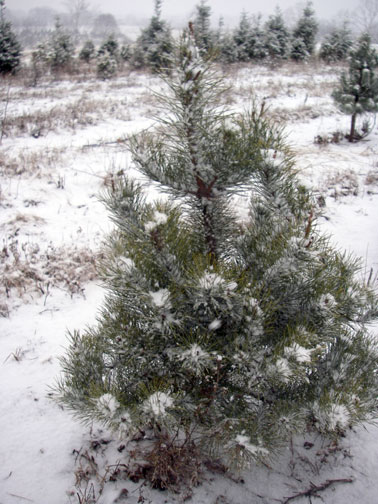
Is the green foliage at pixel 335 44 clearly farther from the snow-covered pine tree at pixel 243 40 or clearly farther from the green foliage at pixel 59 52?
the green foliage at pixel 59 52

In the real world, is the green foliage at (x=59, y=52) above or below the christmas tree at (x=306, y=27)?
below

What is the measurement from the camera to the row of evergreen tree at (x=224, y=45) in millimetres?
19594

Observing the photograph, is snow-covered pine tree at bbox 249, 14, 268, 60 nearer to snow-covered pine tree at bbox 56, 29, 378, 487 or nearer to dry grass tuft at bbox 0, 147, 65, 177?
dry grass tuft at bbox 0, 147, 65, 177

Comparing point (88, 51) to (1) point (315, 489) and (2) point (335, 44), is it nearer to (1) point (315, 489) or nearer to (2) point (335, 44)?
(2) point (335, 44)

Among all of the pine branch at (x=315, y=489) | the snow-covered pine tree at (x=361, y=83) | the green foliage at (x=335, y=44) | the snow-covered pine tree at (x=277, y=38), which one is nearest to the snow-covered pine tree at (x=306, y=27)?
the snow-covered pine tree at (x=277, y=38)

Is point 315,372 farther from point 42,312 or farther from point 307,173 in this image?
point 307,173

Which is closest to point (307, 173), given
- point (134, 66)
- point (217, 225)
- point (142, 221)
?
point (217, 225)

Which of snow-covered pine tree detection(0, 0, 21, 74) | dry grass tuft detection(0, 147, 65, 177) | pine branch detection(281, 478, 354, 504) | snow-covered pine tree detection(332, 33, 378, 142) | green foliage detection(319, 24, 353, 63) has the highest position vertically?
green foliage detection(319, 24, 353, 63)

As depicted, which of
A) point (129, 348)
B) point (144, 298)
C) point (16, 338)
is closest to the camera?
point (144, 298)

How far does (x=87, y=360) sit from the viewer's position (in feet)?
5.47

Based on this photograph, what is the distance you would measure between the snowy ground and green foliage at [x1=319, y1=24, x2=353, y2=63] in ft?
58.8

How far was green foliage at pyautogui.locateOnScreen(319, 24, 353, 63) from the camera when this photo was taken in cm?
2389

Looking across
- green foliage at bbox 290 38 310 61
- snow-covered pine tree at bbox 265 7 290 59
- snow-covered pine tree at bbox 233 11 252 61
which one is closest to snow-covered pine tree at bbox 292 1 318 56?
green foliage at bbox 290 38 310 61

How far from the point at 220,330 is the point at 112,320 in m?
0.57
